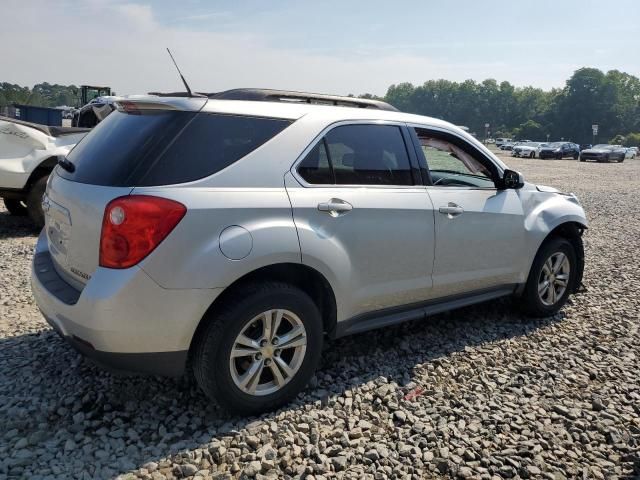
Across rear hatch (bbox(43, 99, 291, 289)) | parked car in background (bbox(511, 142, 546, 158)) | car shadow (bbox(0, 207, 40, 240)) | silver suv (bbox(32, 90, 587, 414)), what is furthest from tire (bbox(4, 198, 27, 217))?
parked car in background (bbox(511, 142, 546, 158))

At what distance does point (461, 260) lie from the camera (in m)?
4.03

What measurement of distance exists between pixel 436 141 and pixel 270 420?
240cm

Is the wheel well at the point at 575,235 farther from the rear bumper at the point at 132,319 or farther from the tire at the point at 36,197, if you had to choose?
the tire at the point at 36,197

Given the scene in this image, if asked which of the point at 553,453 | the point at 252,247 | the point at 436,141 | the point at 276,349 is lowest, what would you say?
the point at 553,453

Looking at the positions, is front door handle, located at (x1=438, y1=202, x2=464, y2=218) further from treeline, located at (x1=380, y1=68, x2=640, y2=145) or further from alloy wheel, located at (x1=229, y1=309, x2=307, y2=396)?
treeline, located at (x1=380, y1=68, x2=640, y2=145)

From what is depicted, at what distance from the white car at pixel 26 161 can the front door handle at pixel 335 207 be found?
594 cm

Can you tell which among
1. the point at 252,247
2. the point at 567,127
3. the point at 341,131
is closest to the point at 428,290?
the point at 341,131

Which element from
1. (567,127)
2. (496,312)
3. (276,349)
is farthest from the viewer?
(567,127)

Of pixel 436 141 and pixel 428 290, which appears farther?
pixel 436 141

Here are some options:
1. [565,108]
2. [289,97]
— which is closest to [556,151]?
[289,97]

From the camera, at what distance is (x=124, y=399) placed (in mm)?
3281

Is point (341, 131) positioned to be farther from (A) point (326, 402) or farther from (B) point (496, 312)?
(B) point (496, 312)

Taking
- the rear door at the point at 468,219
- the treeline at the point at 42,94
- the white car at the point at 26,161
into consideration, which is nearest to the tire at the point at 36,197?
the white car at the point at 26,161

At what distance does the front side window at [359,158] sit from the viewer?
3.30 meters
